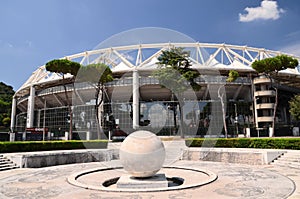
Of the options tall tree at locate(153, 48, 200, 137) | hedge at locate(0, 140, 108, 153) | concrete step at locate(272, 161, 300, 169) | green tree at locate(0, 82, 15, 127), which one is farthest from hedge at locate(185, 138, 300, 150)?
green tree at locate(0, 82, 15, 127)

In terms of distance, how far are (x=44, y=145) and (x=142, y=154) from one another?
629 inches

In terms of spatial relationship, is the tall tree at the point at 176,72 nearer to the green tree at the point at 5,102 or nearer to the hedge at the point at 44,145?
the hedge at the point at 44,145

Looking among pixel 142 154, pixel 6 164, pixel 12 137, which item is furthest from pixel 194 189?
pixel 12 137

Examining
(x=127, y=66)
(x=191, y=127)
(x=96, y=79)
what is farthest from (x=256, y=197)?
(x=127, y=66)

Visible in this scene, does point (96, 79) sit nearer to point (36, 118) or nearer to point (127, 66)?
point (127, 66)

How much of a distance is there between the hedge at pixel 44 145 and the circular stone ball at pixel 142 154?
14.3 meters

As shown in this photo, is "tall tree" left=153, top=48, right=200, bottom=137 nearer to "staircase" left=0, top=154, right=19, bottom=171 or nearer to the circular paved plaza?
"staircase" left=0, top=154, right=19, bottom=171

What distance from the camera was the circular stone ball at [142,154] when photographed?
29.3 ft

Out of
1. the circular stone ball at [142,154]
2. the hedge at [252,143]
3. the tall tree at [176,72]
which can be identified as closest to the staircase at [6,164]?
the circular stone ball at [142,154]

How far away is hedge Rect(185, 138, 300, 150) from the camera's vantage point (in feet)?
61.0

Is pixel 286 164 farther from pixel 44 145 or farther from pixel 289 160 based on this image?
pixel 44 145

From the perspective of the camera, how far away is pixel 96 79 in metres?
34.7

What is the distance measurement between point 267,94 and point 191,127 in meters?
16.1

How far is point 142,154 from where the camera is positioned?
8.88m
